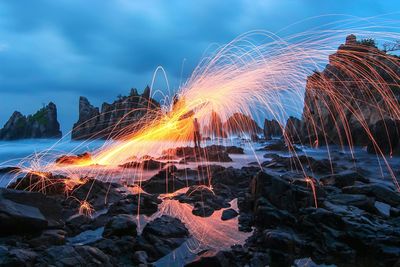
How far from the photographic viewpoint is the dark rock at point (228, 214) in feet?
43.8

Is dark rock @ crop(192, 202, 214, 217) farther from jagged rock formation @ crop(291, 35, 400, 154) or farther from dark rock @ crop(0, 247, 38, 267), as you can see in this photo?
jagged rock formation @ crop(291, 35, 400, 154)

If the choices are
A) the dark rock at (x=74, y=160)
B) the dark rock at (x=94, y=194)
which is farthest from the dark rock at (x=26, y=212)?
the dark rock at (x=74, y=160)

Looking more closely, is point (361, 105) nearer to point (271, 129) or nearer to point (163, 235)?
point (271, 129)

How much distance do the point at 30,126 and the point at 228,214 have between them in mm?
142671

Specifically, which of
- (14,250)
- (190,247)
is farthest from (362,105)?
(14,250)

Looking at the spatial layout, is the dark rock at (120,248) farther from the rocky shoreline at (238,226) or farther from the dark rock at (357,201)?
the dark rock at (357,201)

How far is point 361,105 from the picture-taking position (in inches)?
2256

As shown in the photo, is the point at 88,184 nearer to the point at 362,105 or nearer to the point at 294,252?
the point at 294,252

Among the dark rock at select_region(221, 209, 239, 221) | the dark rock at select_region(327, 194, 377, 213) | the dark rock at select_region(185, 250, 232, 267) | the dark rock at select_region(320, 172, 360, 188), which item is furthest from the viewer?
the dark rock at select_region(320, 172, 360, 188)

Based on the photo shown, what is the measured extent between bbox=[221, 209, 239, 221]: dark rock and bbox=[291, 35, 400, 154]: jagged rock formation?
22.9 m

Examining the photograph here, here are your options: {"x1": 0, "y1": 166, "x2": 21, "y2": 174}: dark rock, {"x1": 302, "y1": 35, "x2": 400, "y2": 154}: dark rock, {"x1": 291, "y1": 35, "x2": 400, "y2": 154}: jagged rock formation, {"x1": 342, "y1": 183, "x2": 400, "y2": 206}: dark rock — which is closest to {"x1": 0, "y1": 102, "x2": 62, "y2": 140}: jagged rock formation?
{"x1": 291, "y1": 35, "x2": 400, "y2": 154}: jagged rock formation

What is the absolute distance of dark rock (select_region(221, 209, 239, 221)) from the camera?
43.8 ft

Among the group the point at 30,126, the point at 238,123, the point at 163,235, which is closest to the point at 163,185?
the point at 163,235

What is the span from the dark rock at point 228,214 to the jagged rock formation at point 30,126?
139 meters
